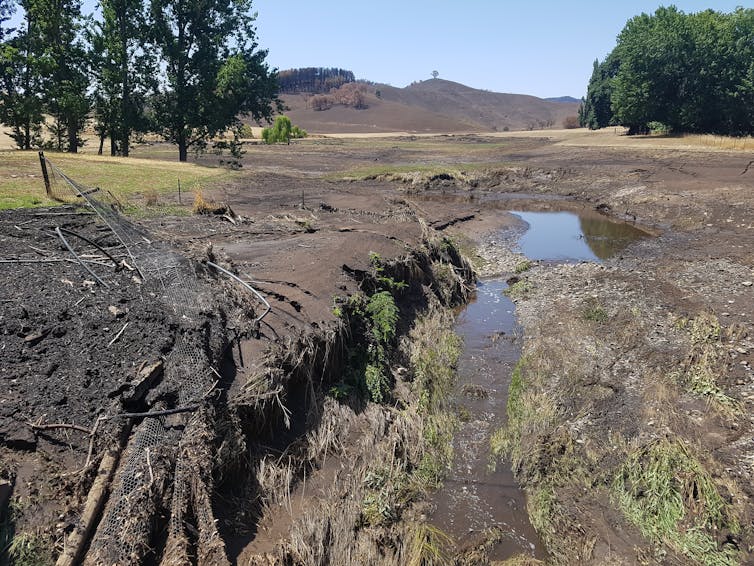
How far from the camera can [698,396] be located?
9.23 meters

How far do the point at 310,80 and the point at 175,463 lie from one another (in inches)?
7091

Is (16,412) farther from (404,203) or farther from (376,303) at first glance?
(404,203)

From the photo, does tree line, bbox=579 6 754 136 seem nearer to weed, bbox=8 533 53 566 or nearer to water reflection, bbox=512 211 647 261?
water reflection, bbox=512 211 647 261

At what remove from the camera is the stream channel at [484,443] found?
6.77 meters


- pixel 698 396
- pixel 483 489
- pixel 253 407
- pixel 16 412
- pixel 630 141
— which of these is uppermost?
pixel 630 141

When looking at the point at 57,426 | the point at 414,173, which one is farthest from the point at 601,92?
the point at 57,426

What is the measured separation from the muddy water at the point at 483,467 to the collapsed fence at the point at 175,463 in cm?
328

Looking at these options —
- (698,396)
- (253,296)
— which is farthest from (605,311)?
(253,296)

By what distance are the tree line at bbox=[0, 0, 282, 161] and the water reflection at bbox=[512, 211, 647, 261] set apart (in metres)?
20.2

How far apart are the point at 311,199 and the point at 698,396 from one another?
1881 cm

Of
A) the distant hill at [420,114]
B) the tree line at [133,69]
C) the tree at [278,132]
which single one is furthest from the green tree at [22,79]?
the distant hill at [420,114]

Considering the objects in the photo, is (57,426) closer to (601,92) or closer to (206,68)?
(206,68)

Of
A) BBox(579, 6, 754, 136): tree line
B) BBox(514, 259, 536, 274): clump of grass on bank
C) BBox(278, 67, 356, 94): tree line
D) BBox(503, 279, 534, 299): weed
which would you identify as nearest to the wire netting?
BBox(503, 279, 534, 299): weed

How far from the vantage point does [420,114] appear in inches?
5502
